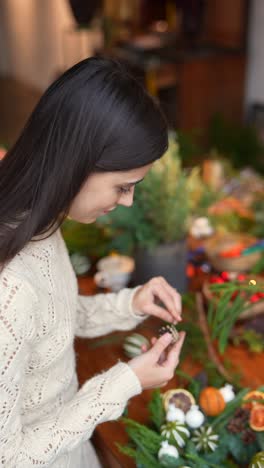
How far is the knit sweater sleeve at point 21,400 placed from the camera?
25.6 inches

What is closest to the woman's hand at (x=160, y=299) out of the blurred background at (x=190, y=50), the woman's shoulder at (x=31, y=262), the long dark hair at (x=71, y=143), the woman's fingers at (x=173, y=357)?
the woman's fingers at (x=173, y=357)

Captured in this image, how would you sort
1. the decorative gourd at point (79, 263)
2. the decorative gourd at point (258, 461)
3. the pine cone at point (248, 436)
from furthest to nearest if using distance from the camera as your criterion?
the decorative gourd at point (79, 263) → the pine cone at point (248, 436) → the decorative gourd at point (258, 461)

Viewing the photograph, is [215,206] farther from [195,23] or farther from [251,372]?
[195,23]

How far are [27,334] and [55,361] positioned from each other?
0.13 m

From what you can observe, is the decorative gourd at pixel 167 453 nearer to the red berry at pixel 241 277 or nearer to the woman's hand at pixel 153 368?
the woman's hand at pixel 153 368

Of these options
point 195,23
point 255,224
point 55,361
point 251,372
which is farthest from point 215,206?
point 195,23

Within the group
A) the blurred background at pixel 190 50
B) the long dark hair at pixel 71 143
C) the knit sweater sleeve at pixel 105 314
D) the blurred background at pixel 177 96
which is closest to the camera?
the long dark hair at pixel 71 143

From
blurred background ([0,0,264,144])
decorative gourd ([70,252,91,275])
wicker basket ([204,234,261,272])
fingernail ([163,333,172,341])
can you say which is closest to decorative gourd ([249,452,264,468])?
fingernail ([163,333,172,341])

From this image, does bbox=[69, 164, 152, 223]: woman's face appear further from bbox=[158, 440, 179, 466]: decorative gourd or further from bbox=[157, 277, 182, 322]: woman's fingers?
bbox=[158, 440, 179, 466]: decorative gourd

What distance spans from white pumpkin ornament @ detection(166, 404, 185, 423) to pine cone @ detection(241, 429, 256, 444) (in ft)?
0.35

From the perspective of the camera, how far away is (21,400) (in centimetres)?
70

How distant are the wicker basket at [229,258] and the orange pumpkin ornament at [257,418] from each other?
1.50ft

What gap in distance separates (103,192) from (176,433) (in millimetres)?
444

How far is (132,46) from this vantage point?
3.83 m
